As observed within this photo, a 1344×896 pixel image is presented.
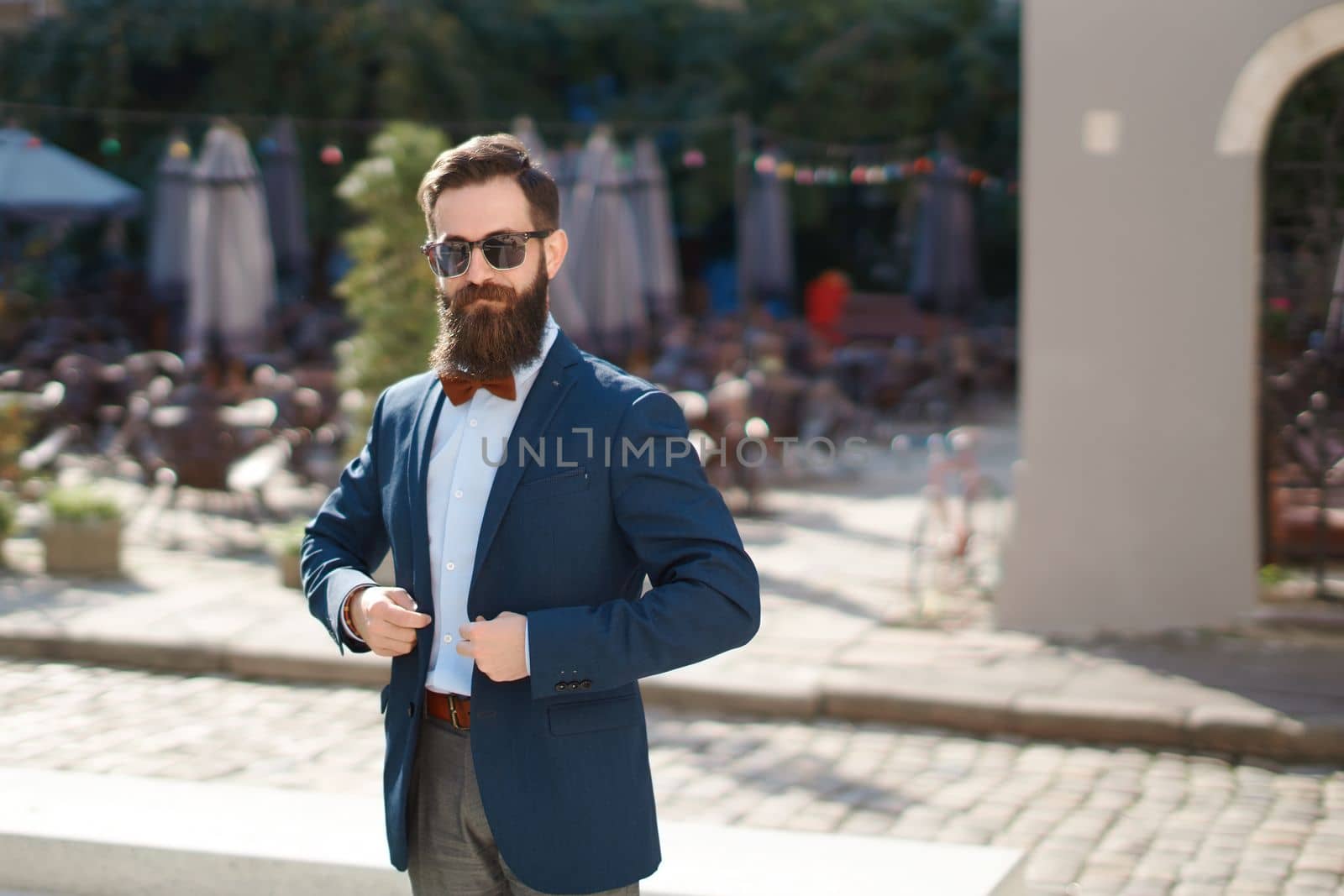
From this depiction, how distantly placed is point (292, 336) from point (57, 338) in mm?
2937

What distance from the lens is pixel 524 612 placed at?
2.27 meters

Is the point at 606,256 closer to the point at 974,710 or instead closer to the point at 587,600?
the point at 974,710

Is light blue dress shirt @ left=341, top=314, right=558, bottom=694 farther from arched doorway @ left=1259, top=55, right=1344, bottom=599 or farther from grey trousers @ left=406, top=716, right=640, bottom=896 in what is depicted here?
arched doorway @ left=1259, top=55, right=1344, bottom=599

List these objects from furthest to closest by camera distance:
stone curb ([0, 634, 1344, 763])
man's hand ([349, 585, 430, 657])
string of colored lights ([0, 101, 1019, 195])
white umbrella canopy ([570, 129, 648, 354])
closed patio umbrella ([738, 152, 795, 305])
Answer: closed patio umbrella ([738, 152, 795, 305]) → string of colored lights ([0, 101, 1019, 195]) → white umbrella canopy ([570, 129, 648, 354]) → stone curb ([0, 634, 1344, 763]) → man's hand ([349, 585, 430, 657])

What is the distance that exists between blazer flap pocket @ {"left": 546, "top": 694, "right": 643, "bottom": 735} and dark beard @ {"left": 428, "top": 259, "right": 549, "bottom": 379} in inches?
19.6

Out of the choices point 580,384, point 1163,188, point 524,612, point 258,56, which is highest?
point 258,56

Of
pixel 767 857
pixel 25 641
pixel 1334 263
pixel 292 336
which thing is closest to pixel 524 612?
pixel 767 857

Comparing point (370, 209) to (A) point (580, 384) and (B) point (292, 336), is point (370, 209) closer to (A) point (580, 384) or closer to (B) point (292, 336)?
(A) point (580, 384)

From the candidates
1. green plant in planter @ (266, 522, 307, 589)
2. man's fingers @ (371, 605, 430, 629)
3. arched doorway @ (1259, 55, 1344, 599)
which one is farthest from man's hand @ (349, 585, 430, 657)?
arched doorway @ (1259, 55, 1344, 599)

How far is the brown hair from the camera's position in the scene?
2297mm

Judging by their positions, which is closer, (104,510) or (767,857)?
(767,857)

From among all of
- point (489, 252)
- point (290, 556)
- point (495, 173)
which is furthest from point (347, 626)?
point (290, 556)

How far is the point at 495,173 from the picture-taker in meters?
2.30

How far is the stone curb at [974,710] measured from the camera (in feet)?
18.7
